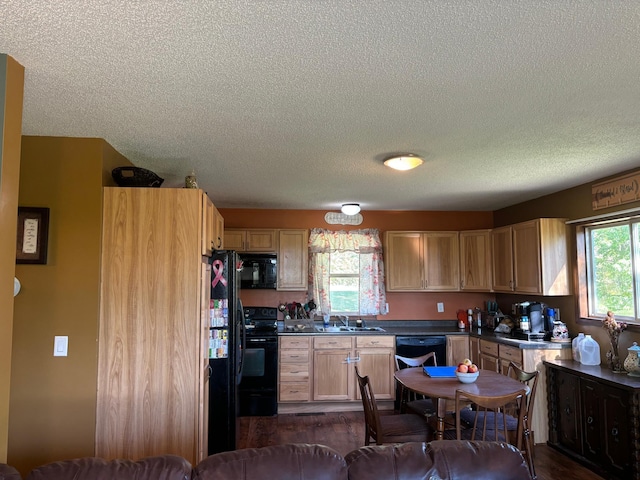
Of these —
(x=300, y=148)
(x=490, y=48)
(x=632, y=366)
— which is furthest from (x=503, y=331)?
(x=490, y=48)

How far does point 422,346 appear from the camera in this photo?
5.19m

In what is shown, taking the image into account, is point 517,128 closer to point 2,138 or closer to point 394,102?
point 394,102

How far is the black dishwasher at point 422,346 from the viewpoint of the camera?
518 centimetres

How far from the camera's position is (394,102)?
2.28 metres

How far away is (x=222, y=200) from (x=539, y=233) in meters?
3.44

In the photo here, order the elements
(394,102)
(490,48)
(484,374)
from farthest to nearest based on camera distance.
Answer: (484,374) → (394,102) → (490,48)

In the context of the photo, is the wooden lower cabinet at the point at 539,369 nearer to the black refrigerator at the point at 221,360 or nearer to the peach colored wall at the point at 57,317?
the black refrigerator at the point at 221,360

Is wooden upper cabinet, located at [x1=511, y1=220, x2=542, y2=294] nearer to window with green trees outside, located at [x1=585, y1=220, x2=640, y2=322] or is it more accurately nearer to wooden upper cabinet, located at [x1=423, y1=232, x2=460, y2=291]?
window with green trees outside, located at [x1=585, y1=220, x2=640, y2=322]

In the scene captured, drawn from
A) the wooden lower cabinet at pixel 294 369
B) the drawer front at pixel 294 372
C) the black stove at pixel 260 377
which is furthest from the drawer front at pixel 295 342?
the drawer front at pixel 294 372

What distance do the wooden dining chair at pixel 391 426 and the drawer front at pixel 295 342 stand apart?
6.08 feet

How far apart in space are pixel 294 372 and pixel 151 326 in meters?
2.64

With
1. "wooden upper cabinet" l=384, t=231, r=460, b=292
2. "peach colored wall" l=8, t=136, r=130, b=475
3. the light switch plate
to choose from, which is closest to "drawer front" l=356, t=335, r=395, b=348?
"wooden upper cabinet" l=384, t=231, r=460, b=292

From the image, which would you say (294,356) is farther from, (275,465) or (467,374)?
(275,465)

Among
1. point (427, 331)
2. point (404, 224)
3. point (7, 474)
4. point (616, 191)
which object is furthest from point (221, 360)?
point (616, 191)
